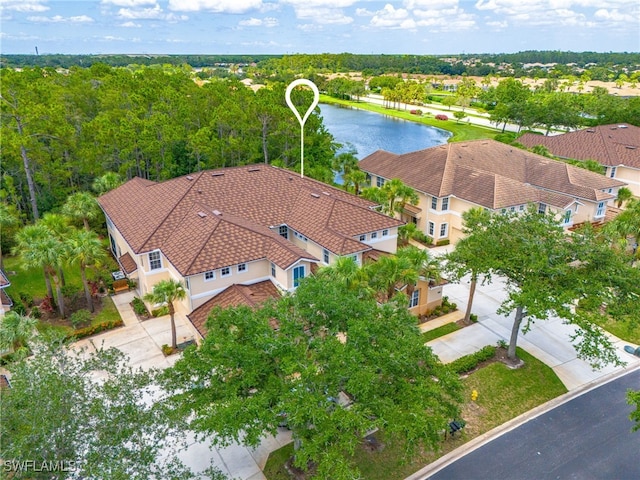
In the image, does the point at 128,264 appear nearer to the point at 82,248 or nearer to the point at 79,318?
the point at 82,248

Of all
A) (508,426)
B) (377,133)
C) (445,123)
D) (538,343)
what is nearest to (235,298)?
(508,426)

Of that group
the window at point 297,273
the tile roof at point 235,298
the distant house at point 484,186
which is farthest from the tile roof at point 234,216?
the distant house at point 484,186

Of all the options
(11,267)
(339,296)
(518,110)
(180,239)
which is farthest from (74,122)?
(518,110)

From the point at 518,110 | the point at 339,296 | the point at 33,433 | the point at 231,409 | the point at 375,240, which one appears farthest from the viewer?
the point at 518,110

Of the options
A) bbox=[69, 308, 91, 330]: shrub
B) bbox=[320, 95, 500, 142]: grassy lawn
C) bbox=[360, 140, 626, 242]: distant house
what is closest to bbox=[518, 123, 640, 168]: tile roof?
bbox=[360, 140, 626, 242]: distant house

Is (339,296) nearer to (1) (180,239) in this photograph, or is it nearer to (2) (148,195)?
(1) (180,239)

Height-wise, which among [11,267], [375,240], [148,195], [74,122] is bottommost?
[11,267]

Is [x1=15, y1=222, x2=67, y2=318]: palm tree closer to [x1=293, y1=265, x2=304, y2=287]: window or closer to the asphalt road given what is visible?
[x1=293, y1=265, x2=304, y2=287]: window
